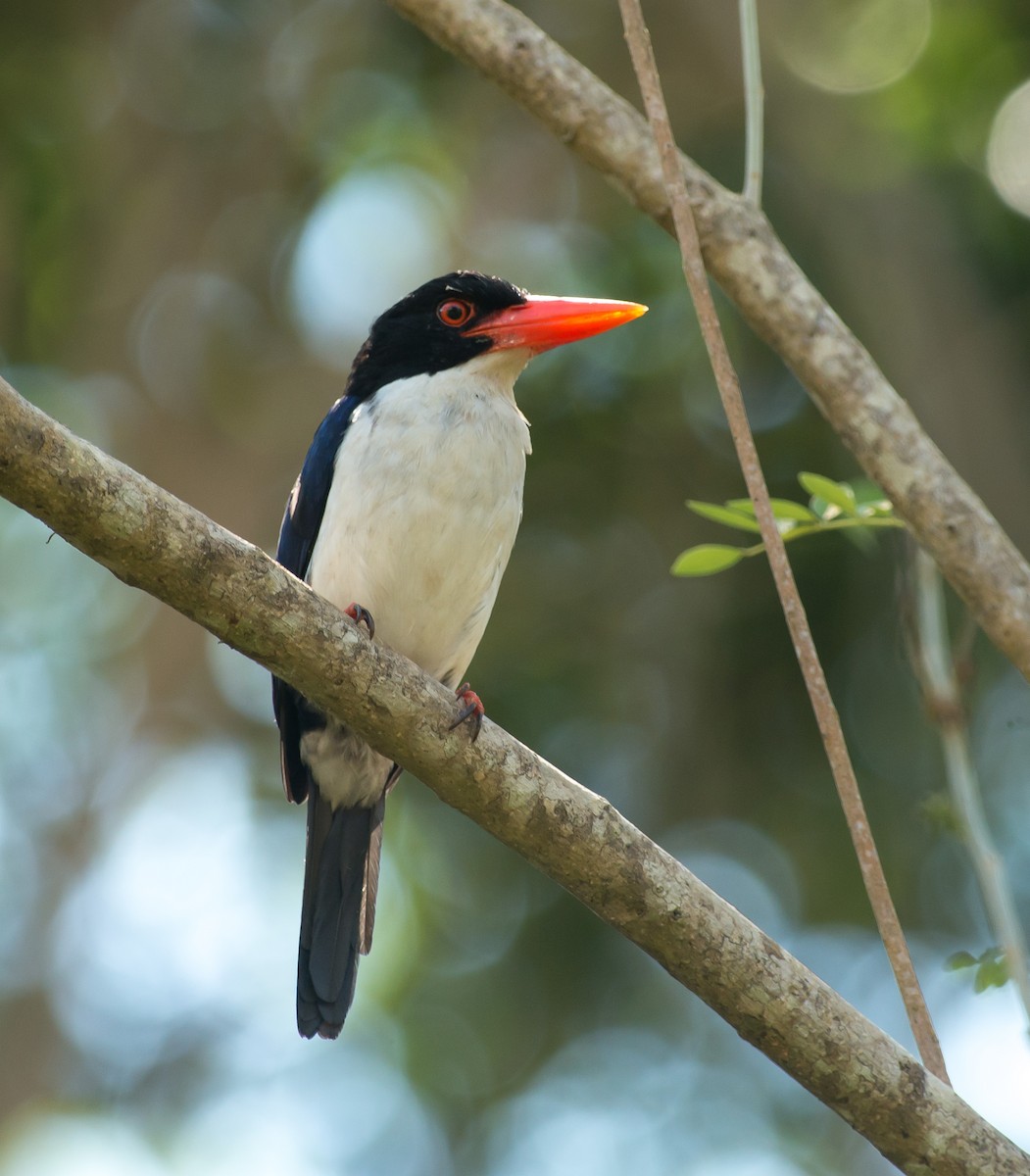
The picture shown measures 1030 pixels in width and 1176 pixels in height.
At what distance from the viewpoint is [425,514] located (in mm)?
3604

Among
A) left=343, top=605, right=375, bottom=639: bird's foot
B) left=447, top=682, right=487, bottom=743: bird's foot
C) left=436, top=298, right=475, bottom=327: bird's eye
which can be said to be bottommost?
left=447, top=682, right=487, bottom=743: bird's foot

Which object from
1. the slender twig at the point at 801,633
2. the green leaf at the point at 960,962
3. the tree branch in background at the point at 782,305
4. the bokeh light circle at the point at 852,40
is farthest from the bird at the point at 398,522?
the bokeh light circle at the point at 852,40

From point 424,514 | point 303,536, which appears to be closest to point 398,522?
point 424,514

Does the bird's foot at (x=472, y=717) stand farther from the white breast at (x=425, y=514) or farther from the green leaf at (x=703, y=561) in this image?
the white breast at (x=425, y=514)

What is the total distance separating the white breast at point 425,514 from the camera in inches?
143

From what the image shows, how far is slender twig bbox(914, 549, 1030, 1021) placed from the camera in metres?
2.63

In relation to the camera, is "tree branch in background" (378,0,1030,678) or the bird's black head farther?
the bird's black head

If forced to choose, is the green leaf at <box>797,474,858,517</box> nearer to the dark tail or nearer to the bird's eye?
the bird's eye

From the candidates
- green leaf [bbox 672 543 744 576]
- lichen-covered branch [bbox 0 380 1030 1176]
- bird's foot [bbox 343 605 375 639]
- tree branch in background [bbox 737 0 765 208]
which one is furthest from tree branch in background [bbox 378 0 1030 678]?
bird's foot [bbox 343 605 375 639]

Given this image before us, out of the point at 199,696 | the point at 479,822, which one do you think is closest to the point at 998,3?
the point at 199,696

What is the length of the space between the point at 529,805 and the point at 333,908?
1.35 m

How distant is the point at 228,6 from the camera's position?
7582mm

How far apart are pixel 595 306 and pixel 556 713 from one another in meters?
3.36

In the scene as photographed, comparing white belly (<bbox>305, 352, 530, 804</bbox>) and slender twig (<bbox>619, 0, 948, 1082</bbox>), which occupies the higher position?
white belly (<bbox>305, 352, 530, 804</bbox>)
